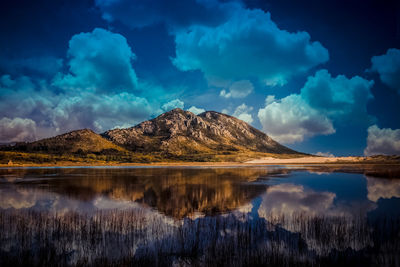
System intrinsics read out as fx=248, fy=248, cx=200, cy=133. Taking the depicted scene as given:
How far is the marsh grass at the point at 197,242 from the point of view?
44.5ft

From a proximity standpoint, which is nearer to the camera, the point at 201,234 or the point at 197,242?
the point at 197,242

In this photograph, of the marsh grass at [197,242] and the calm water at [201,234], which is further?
the calm water at [201,234]

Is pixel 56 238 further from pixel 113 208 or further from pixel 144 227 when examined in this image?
pixel 113 208

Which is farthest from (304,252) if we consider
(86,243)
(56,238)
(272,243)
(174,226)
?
(56,238)

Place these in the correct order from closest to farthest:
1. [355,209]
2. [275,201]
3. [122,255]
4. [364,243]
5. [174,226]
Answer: [122,255] → [364,243] → [174,226] → [355,209] → [275,201]

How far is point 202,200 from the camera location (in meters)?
32.9

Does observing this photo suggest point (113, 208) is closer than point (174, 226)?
No

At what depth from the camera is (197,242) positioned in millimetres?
16547

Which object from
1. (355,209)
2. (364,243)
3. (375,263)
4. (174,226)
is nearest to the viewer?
(375,263)

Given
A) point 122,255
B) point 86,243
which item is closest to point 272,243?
point 122,255

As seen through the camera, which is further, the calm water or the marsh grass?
the calm water

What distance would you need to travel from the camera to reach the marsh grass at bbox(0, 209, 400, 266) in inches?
534

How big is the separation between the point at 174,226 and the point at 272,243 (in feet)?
26.4

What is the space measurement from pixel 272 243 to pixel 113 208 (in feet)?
61.8
